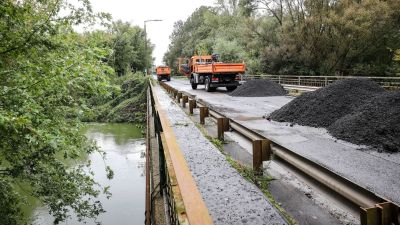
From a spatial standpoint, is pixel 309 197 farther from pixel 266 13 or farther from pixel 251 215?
pixel 266 13

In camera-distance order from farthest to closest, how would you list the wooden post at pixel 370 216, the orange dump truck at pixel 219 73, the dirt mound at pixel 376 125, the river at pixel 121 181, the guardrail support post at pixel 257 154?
the orange dump truck at pixel 219 73
the river at pixel 121 181
the dirt mound at pixel 376 125
the guardrail support post at pixel 257 154
the wooden post at pixel 370 216

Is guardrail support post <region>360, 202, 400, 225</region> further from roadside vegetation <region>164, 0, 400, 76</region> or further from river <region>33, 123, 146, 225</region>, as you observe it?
roadside vegetation <region>164, 0, 400, 76</region>

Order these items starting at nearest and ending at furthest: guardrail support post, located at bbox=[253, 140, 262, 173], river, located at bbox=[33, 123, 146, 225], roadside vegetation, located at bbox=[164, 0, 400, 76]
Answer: guardrail support post, located at bbox=[253, 140, 262, 173], river, located at bbox=[33, 123, 146, 225], roadside vegetation, located at bbox=[164, 0, 400, 76]

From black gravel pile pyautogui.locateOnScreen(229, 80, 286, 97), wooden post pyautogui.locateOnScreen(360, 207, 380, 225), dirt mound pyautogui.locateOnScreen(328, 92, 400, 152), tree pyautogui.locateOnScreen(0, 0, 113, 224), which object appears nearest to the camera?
wooden post pyautogui.locateOnScreen(360, 207, 380, 225)

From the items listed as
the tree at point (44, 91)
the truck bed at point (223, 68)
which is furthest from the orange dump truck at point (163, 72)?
the tree at point (44, 91)

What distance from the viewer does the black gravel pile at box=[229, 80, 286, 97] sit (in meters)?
22.3

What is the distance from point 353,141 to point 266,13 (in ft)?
122

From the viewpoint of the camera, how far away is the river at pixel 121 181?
10320mm

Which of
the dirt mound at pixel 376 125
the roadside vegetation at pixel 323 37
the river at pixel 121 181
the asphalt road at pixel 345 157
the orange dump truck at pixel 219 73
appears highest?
the roadside vegetation at pixel 323 37

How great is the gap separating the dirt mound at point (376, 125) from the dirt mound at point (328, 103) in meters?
0.97

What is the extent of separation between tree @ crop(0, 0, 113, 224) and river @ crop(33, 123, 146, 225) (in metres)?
1.43

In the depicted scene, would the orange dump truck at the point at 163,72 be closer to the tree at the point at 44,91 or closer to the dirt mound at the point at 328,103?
the dirt mound at the point at 328,103

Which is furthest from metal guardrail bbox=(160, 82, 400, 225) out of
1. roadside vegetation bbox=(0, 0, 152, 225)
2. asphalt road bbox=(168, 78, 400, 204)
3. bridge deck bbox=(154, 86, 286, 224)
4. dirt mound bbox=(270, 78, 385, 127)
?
dirt mound bbox=(270, 78, 385, 127)

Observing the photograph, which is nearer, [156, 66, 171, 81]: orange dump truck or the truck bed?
the truck bed
